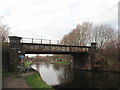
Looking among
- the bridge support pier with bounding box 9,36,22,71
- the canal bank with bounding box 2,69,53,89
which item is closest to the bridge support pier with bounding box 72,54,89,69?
the bridge support pier with bounding box 9,36,22,71

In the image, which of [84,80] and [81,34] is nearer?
[84,80]

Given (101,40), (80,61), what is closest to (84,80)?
(80,61)

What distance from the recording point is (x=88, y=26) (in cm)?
4612

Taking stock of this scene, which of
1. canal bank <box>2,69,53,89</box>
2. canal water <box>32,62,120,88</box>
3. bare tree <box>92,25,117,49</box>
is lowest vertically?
canal water <box>32,62,120,88</box>

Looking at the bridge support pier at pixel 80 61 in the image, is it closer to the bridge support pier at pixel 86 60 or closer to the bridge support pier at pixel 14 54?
the bridge support pier at pixel 86 60

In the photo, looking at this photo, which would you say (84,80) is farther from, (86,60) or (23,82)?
(86,60)

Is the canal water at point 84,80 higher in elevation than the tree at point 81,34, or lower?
lower

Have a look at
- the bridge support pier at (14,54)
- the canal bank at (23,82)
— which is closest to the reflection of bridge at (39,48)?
the bridge support pier at (14,54)

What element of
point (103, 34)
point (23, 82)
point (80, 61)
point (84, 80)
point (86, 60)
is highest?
point (103, 34)

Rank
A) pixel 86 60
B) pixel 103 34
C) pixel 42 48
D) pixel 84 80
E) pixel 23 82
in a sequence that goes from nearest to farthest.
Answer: pixel 23 82, pixel 84 80, pixel 42 48, pixel 86 60, pixel 103 34

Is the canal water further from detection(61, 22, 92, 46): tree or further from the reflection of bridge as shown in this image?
detection(61, 22, 92, 46): tree

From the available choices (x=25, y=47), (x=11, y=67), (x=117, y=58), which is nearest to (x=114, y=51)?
(x=117, y=58)

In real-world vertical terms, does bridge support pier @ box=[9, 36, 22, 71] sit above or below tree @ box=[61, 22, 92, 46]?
below

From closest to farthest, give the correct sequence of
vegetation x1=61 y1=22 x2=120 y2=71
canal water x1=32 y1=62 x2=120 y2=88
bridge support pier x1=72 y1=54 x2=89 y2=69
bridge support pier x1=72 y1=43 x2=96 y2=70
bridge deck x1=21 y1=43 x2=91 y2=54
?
canal water x1=32 y1=62 x2=120 y2=88 → bridge deck x1=21 y1=43 x2=91 y2=54 → vegetation x1=61 y1=22 x2=120 y2=71 → bridge support pier x1=72 y1=43 x2=96 y2=70 → bridge support pier x1=72 y1=54 x2=89 y2=69
